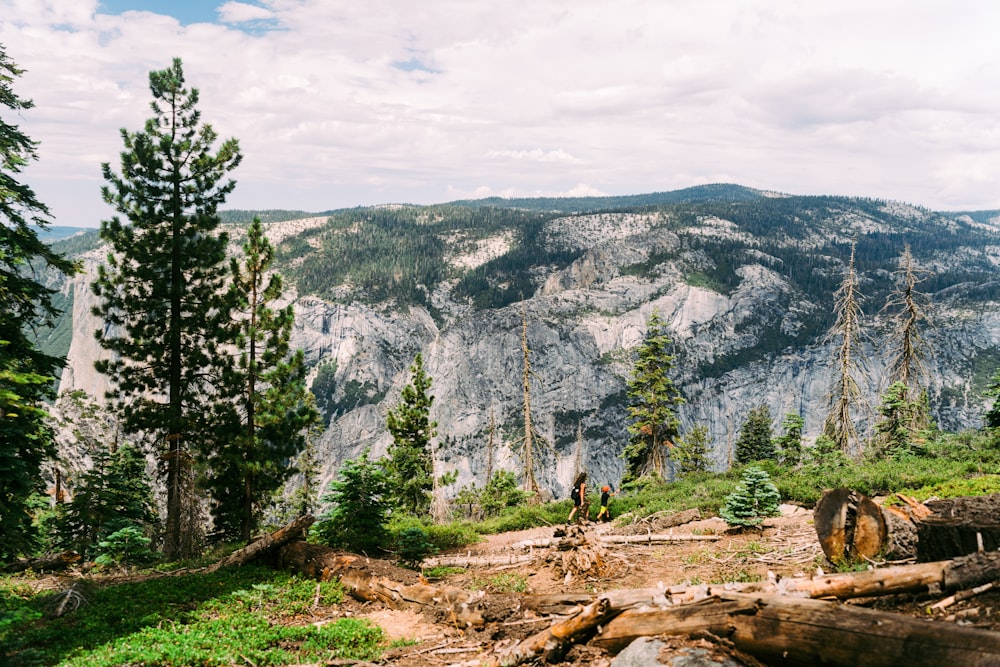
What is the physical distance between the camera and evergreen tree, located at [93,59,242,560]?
1917 centimetres

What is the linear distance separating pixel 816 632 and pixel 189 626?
36.9 ft

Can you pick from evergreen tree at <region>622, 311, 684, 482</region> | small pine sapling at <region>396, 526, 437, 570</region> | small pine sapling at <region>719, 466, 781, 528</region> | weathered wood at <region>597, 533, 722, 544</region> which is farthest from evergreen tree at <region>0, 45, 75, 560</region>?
evergreen tree at <region>622, 311, 684, 482</region>

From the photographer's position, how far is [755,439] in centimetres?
5669

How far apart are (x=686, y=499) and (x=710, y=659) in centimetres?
1797

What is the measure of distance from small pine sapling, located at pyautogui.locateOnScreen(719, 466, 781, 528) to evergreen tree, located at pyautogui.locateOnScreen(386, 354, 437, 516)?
1932cm

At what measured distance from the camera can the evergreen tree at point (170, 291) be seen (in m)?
19.2

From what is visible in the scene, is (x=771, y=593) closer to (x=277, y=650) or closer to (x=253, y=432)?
(x=277, y=650)

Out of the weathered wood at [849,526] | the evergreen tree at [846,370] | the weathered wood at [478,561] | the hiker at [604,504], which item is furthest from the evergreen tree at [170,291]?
the evergreen tree at [846,370]

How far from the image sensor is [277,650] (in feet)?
30.9

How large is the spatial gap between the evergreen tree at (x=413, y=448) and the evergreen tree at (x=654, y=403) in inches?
497

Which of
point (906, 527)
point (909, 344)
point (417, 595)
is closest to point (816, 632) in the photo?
point (906, 527)

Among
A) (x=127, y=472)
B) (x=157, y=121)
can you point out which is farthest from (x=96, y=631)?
(x=127, y=472)

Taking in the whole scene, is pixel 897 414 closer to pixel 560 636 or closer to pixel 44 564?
pixel 560 636

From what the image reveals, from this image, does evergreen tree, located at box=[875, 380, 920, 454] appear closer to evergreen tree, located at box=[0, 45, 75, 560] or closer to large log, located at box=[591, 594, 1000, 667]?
large log, located at box=[591, 594, 1000, 667]
